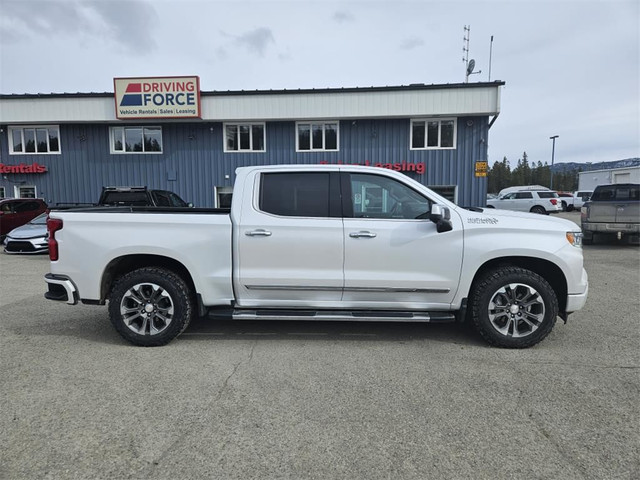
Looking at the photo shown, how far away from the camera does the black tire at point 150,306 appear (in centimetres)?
441

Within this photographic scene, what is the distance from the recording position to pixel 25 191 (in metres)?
18.9

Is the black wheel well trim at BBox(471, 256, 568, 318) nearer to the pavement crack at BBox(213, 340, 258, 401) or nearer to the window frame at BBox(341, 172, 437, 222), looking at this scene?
the window frame at BBox(341, 172, 437, 222)

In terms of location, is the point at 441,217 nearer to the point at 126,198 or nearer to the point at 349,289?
the point at 349,289

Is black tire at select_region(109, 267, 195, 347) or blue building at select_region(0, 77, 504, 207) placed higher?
blue building at select_region(0, 77, 504, 207)

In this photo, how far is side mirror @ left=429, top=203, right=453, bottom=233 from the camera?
4086mm

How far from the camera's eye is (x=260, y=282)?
4.39 m

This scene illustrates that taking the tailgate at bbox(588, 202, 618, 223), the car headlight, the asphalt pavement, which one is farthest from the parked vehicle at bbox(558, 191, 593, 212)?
the car headlight

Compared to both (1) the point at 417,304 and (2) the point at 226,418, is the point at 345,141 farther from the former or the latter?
(2) the point at 226,418

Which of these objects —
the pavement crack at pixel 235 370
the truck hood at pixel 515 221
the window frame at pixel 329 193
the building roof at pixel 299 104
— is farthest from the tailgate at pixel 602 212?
the pavement crack at pixel 235 370

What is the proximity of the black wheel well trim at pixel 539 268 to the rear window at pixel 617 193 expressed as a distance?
1049 centimetres

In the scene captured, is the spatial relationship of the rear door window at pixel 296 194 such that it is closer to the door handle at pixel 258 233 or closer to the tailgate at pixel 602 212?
the door handle at pixel 258 233

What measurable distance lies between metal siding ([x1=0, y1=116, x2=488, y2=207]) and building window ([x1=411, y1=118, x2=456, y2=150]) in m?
0.27

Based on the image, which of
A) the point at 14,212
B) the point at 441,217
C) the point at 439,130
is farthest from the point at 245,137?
the point at 441,217

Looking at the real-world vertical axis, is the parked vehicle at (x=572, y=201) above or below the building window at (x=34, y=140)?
below
